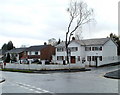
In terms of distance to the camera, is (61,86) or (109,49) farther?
(109,49)

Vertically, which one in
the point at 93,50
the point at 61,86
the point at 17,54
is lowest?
the point at 61,86

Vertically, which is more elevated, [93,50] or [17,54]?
[17,54]

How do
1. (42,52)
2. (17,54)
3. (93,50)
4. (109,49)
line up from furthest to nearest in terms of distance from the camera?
(17,54) < (42,52) < (109,49) < (93,50)

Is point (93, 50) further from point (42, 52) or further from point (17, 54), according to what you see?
point (17, 54)

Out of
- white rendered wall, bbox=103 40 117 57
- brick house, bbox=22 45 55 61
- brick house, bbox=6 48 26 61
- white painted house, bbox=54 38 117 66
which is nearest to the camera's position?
white painted house, bbox=54 38 117 66

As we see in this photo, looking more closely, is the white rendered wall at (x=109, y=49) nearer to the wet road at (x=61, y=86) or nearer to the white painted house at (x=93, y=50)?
the white painted house at (x=93, y=50)

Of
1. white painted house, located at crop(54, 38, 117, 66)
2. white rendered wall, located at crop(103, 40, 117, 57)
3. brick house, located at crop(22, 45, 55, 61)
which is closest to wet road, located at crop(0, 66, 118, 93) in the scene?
white painted house, located at crop(54, 38, 117, 66)

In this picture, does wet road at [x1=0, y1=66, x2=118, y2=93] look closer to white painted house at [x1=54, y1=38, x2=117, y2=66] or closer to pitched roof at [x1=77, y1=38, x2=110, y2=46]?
white painted house at [x1=54, y1=38, x2=117, y2=66]

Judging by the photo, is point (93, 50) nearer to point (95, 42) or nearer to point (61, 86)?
point (95, 42)

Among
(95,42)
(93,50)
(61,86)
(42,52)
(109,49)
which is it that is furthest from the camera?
(42,52)

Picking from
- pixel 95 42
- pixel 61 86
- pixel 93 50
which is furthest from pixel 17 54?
pixel 61 86

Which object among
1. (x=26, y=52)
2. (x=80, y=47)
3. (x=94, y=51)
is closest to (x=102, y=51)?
(x=94, y=51)

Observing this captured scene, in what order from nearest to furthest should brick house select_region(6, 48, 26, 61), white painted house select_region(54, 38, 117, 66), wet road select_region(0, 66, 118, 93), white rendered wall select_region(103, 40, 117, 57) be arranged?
wet road select_region(0, 66, 118, 93)
white painted house select_region(54, 38, 117, 66)
white rendered wall select_region(103, 40, 117, 57)
brick house select_region(6, 48, 26, 61)

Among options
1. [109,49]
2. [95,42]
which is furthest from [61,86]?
[109,49]
